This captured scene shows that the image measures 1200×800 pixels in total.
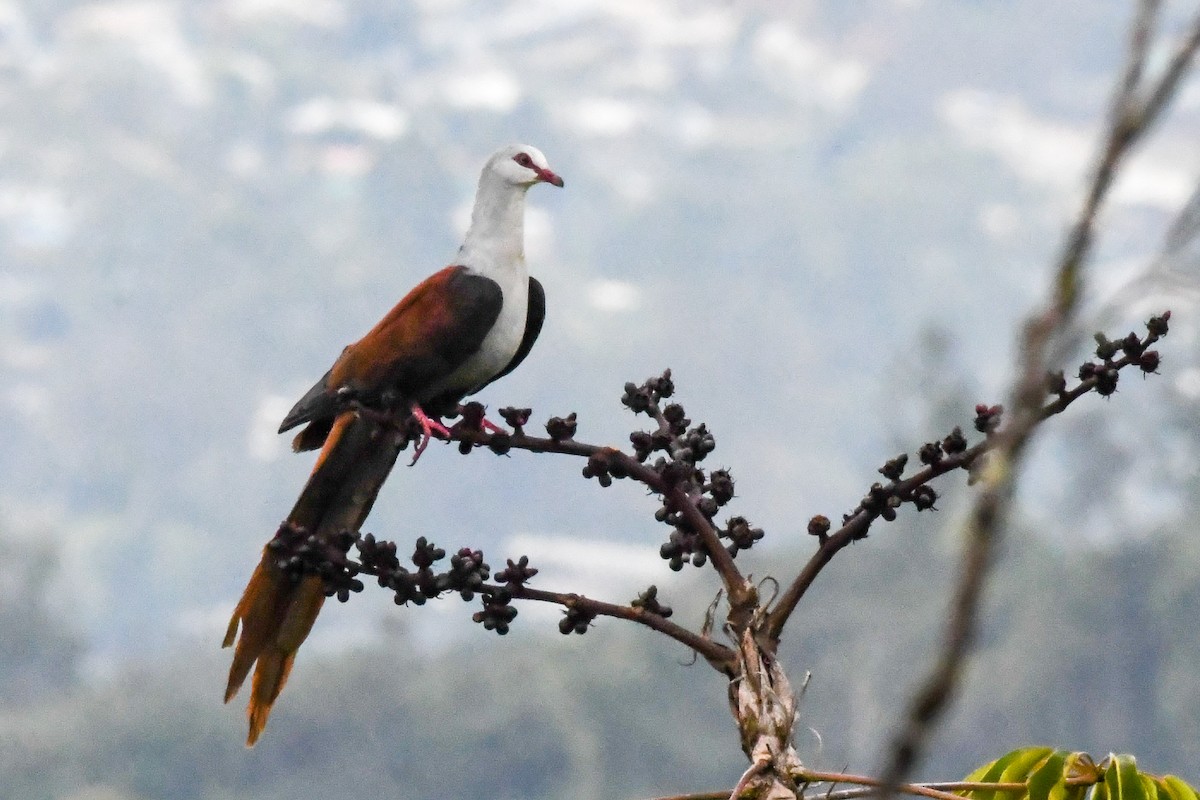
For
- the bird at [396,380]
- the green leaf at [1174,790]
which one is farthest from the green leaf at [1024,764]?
the bird at [396,380]

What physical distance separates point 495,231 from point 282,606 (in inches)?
37.8

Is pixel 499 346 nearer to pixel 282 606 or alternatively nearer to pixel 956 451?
pixel 282 606

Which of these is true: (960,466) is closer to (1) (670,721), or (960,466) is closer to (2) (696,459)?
(2) (696,459)

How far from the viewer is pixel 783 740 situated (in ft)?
5.19

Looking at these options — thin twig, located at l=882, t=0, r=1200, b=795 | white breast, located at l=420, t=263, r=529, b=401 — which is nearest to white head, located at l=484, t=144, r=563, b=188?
white breast, located at l=420, t=263, r=529, b=401

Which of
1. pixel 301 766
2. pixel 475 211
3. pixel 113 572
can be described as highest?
pixel 113 572

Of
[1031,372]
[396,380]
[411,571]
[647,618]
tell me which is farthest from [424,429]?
[1031,372]

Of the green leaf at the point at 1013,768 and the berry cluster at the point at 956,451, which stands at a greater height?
the berry cluster at the point at 956,451

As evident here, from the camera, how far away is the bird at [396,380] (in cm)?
230

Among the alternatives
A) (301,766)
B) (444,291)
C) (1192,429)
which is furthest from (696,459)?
(301,766)

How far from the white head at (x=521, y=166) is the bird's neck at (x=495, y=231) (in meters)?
0.02

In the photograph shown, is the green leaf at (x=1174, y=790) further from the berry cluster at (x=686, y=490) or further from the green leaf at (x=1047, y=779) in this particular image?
the berry cluster at (x=686, y=490)

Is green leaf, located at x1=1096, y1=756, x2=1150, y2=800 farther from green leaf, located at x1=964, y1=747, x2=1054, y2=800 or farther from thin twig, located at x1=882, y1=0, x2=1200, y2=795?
thin twig, located at x1=882, y1=0, x2=1200, y2=795

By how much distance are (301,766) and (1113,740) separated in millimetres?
16601
